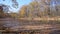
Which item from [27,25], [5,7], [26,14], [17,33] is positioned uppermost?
[5,7]

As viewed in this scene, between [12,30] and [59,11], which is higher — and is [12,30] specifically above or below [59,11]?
below

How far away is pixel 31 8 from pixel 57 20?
50cm

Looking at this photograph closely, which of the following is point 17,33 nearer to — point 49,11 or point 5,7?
point 5,7

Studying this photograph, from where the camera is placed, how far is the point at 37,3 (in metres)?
2.12

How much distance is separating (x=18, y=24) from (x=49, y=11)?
60 centimetres

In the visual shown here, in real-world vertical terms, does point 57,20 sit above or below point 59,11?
below

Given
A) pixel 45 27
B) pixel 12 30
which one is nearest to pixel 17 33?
pixel 12 30

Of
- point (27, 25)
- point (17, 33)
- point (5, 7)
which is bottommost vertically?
point (17, 33)

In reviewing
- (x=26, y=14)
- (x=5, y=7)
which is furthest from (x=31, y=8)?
(x=5, y=7)

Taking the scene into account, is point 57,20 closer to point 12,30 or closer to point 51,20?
point 51,20

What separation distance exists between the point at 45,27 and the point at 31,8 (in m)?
0.42

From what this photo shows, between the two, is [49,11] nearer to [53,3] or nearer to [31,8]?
[53,3]

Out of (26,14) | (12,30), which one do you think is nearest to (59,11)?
(26,14)

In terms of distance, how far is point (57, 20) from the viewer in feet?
6.88
